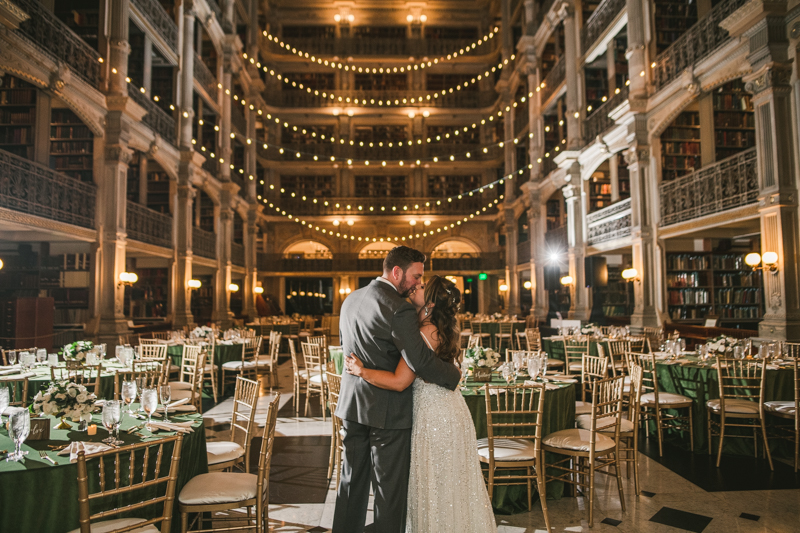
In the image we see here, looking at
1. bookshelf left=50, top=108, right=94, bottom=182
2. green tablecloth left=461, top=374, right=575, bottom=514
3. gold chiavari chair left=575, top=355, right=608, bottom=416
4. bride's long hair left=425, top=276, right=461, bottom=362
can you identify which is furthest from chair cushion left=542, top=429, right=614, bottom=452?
bookshelf left=50, top=108, right=94, bottom=182

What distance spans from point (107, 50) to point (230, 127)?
309 inches

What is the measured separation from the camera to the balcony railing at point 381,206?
22.6 metres

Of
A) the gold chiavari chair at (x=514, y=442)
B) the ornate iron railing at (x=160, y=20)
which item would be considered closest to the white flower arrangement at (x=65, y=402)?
the gold chiavari chair at (x=514, y=442)

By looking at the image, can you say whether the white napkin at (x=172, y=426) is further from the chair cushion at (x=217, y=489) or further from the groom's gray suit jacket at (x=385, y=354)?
the groom's gray suit jacket at (x=385, y=354)

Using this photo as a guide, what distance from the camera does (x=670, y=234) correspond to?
995cm

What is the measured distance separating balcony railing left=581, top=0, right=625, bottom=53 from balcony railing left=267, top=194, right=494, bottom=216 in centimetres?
961

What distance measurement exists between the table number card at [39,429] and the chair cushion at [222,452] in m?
0.89

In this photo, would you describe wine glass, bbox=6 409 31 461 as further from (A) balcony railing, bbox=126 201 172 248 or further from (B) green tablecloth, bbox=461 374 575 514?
(A) balcony railing, bbox=126 201 172 248

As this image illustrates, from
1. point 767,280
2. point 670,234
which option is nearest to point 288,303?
point 670,234

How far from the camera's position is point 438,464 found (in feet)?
7.69

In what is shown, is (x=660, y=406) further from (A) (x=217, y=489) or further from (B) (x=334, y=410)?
(A) (x=217, y=489)

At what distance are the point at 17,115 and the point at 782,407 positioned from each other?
11621mm

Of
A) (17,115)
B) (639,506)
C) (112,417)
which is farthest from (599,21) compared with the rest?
(112,417)

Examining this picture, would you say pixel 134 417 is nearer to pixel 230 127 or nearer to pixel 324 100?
pixel 230 127
